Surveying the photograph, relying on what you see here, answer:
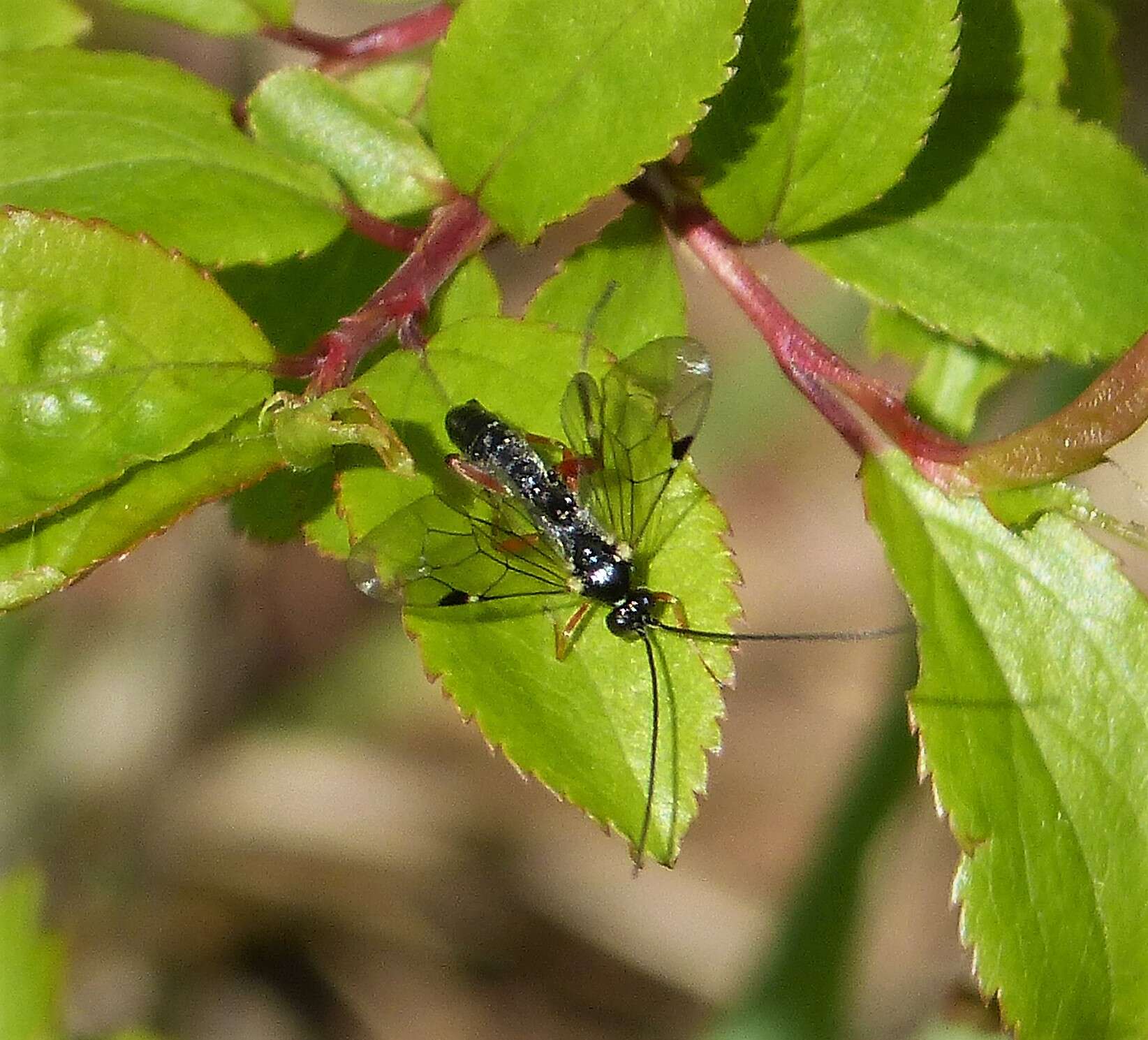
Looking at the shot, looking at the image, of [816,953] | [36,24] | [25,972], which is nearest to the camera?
[36,24]

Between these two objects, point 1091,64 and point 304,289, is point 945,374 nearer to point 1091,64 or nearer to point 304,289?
point 1091,64

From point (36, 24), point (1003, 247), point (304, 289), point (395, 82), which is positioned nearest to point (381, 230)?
point (304, 289)

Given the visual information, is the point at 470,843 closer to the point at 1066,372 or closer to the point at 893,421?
the point at 1066,372

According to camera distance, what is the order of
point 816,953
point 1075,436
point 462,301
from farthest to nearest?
1. point 816,953
2. point 462,301
3. point 1075,436

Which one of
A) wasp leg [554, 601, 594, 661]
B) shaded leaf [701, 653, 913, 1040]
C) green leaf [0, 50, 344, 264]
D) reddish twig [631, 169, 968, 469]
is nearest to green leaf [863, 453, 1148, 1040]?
reddish twig [631, 169, 968, 469]

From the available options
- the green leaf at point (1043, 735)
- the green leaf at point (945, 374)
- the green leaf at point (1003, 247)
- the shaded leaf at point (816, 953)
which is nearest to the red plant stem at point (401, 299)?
the green leaf at point (1003, 247)

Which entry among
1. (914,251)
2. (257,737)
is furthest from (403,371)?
(257,737)
